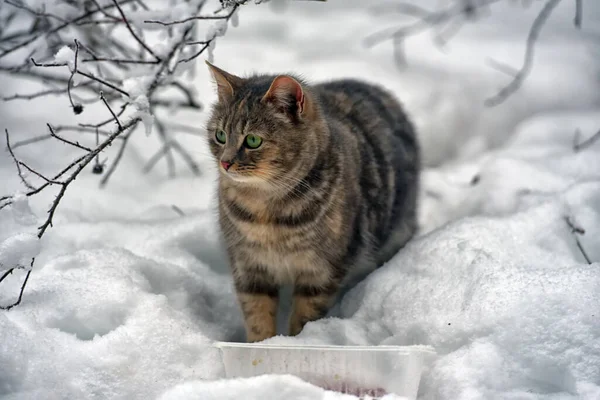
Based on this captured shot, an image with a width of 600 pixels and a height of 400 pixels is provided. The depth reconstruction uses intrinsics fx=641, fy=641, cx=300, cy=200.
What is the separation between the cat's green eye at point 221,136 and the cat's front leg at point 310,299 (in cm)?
56

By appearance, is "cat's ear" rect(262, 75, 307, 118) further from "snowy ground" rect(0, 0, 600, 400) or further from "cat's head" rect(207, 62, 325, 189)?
"snowy ground" rect(0, 0, 600, 400)

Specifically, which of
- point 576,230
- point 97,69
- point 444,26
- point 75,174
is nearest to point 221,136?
point 75,174

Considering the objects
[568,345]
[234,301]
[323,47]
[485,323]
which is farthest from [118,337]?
[323,47]

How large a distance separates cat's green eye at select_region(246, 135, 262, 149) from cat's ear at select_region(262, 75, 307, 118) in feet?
0.42

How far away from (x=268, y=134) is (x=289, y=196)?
23 centimetres

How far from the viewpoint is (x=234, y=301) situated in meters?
2.54

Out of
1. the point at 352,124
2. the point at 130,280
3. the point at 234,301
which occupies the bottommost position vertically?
the point at 234,301

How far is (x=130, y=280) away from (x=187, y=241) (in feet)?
1.67

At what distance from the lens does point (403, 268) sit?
2.40 m

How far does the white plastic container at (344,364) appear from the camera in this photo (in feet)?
5.67

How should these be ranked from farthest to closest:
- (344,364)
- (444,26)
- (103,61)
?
(444,26) → (103,61) → (344,364)

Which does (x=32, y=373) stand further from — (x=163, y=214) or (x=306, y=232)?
(x=163, y=214)

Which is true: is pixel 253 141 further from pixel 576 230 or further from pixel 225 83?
pixel 576 230

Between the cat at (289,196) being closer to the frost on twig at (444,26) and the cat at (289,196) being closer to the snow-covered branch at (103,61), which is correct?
the snow-covered branch at (103,61)
